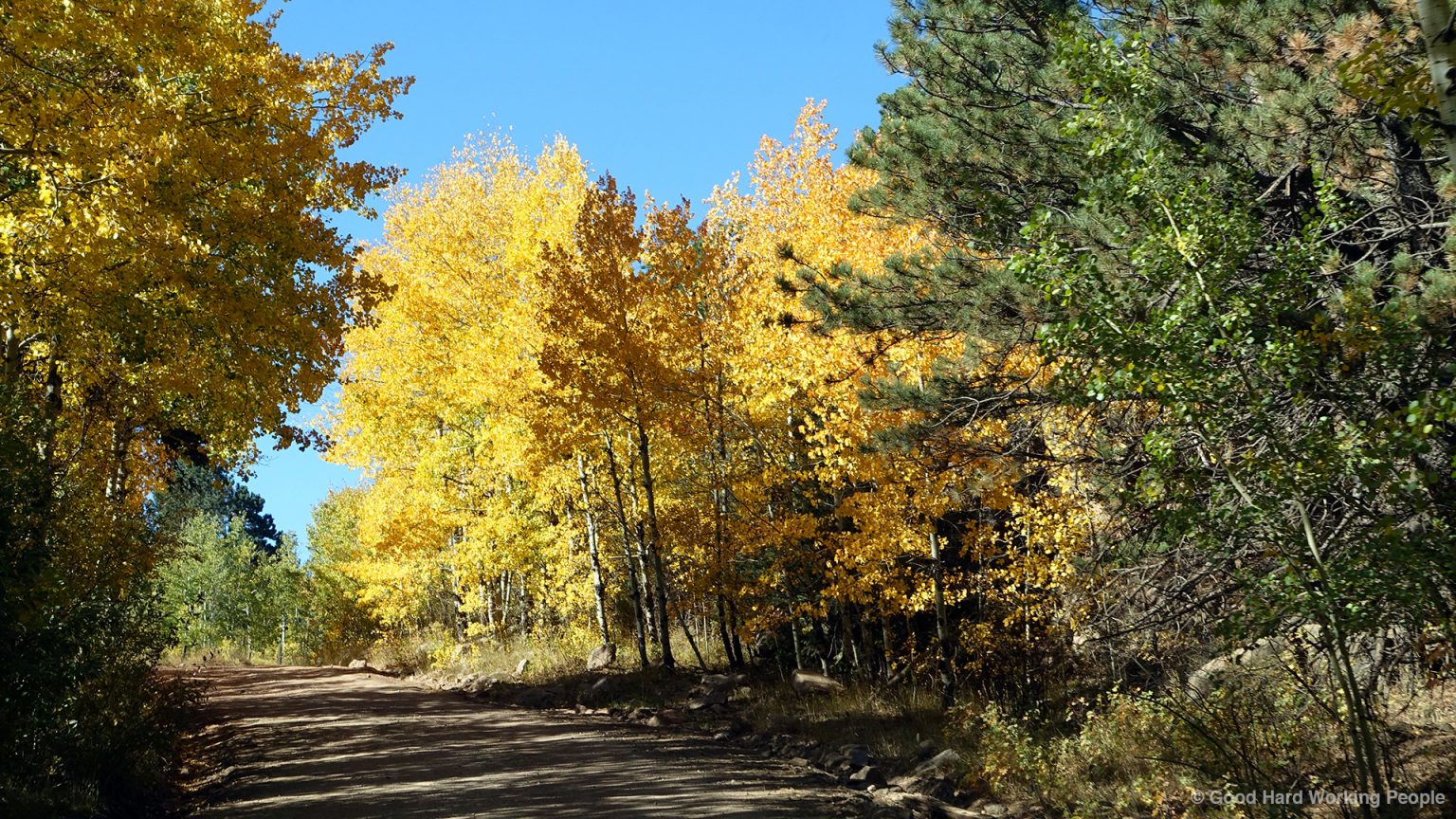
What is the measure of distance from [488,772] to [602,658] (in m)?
7.84

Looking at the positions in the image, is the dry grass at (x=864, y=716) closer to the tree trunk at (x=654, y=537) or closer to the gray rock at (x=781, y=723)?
the gray rock at (x=781, y=723)

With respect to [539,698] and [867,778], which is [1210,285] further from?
[539,698]

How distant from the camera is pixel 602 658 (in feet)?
56.4

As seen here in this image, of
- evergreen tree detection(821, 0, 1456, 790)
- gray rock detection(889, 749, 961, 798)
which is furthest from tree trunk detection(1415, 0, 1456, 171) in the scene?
gray rock detection(889, 749, 961, 798)

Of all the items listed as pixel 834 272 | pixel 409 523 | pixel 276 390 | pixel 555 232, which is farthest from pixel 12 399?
pixel 409 523

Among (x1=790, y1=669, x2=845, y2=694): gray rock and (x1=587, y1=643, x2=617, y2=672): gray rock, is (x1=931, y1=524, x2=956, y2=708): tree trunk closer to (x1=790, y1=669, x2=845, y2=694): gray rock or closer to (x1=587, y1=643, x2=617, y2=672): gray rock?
(x1=790, y1=669, x2=845, y2=694): gray rock

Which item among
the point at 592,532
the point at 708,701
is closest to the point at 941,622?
the point at 708,701

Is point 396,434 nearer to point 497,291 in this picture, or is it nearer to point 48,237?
point 497,291

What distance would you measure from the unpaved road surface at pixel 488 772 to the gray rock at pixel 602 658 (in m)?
2.10

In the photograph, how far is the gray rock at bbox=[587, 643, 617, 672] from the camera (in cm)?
1700

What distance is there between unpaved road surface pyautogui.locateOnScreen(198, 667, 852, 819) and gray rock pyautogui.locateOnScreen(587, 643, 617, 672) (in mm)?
2099

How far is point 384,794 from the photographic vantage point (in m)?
8.41

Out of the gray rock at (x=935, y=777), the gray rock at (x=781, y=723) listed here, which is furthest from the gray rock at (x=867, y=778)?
the gray rock at (x=781, y=723)

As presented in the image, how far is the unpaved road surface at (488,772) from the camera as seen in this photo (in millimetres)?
7820
